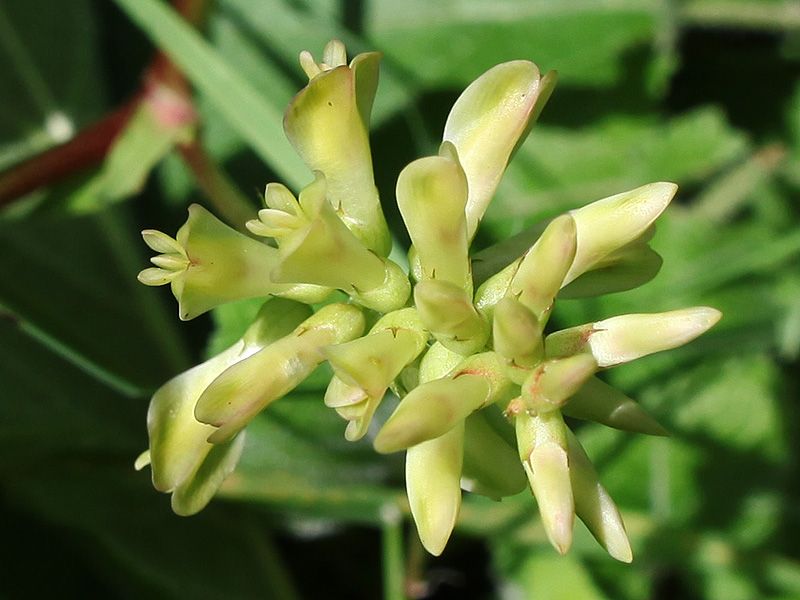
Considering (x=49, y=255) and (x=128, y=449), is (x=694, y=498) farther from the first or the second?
(x=49, y=255)

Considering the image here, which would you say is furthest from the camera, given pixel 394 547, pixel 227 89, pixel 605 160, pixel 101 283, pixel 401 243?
pixel 605 160

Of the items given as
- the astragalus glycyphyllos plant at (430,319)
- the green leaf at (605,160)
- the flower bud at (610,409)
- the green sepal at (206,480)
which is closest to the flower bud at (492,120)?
the astragalus glycyphyllos plant at (430,319)

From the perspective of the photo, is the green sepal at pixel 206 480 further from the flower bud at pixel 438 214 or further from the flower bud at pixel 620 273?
the flower bud at pixel 620 273

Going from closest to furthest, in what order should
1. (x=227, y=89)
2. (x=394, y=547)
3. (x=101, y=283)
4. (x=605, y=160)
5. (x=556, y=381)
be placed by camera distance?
(x=556, y=381) → (x=227, y=89) → (x=394, y=547) → (x=101, y=283) → (x=605, y=160)

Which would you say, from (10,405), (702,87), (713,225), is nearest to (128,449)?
(10,405)

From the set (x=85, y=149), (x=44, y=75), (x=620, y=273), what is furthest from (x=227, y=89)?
(x=44, y=75)

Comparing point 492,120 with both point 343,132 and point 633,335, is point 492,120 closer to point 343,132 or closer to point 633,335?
point 343,132

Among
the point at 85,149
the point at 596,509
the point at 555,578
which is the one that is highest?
the point at 85,149
